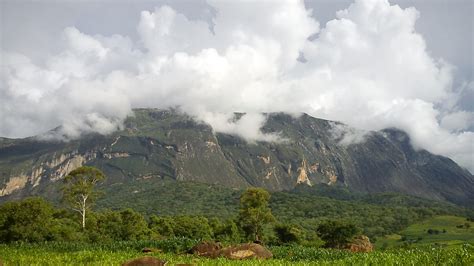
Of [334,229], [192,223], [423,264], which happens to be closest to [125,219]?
[192,223]

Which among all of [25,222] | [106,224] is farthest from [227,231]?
[25,222]

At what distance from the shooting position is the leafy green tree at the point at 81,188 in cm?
9219

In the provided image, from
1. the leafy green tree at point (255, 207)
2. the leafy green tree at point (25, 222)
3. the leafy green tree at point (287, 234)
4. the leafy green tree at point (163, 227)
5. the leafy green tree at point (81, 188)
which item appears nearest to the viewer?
the leafy green tree at point (25, 222)

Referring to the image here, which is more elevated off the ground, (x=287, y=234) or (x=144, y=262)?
(x=144, y=262)

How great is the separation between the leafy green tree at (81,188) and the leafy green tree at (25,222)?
697cm

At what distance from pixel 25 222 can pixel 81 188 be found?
1302 cm

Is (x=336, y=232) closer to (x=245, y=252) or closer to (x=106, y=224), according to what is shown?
(x=106, y=224)

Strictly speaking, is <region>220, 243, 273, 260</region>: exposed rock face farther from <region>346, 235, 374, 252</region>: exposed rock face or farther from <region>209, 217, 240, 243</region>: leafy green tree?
<region>209, 217, 240, 243</region>: leafy green tree

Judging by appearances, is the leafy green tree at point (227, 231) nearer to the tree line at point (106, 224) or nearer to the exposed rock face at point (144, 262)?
the tree line at point (106, 224)

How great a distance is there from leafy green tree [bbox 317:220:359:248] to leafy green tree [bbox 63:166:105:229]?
73.9 m

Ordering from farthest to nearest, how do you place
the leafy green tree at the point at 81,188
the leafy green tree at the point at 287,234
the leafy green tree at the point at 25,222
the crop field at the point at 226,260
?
the leafy green tree at the point at 287,234, the leafy green tree at the point at 81,188, the leafy green tree at the point at 25,222, the crop field at the point at 226,260

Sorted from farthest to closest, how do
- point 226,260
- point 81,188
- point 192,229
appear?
1. point 192,229
2. point 81,188
3. point 226,260

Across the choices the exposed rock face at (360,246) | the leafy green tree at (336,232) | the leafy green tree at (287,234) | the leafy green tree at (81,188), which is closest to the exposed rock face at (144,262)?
the exposed rock face at (360,246)

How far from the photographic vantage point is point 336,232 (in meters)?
138
